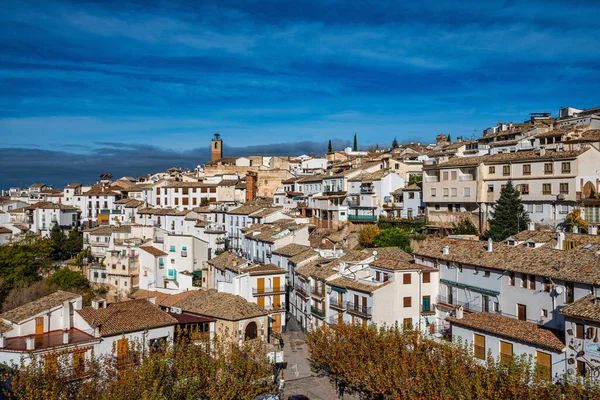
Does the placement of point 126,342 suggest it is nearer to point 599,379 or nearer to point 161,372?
point 161,372

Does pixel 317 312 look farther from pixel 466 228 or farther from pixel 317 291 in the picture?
pixel 466 228

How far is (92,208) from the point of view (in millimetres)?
89562

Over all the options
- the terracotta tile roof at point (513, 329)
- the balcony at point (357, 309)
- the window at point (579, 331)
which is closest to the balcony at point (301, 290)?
the balcony at point (357, 309)

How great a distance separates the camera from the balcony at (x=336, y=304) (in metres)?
34.5

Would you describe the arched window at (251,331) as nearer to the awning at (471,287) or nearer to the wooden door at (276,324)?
the wooden door at (276,324)

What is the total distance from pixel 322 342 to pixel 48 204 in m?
68.8

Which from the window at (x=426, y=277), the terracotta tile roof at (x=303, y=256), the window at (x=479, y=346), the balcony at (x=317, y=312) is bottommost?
the balcony at (x=317, y=312)

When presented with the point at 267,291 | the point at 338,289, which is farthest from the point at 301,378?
the point at 267,291

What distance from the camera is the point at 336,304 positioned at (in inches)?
1383

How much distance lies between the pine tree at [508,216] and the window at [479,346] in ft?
52.0

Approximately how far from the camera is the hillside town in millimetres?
25625

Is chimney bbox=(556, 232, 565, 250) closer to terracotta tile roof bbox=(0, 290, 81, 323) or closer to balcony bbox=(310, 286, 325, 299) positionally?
balcony bbox=(310, 286, 325, 299)

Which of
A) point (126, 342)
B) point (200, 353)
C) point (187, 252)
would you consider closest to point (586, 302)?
point (200, 353)

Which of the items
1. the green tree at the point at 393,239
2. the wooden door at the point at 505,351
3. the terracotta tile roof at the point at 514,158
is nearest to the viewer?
the wooden door at the point at 505,351
